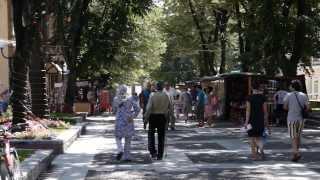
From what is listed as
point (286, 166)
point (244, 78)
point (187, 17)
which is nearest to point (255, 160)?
point (286, 166)

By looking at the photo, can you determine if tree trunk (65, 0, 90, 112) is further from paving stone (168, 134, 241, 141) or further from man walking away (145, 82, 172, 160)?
man walking away (145, 82, 172, 160)

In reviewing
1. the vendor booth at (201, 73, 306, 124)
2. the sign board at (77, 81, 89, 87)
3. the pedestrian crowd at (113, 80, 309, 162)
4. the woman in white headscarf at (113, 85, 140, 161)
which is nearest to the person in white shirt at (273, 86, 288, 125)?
the vendor booth at (201, 73, 306, 124)

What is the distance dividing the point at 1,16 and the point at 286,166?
23.7 meters

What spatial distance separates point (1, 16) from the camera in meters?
34.5

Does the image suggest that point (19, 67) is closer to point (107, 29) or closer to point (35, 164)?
point (35, 164)

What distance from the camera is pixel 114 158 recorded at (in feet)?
52.0

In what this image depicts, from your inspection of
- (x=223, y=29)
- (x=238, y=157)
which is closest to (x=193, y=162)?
(x=238, y=157)

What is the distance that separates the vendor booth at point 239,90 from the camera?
30844 mm

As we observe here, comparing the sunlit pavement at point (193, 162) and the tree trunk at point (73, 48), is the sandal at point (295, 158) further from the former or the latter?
the tree trunk at point (73, 48)

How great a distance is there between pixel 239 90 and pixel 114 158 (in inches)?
723

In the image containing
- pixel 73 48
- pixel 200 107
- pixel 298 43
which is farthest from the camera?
pixel 73 48

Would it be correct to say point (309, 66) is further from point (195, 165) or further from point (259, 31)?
point (195, 165)

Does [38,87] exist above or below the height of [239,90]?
below

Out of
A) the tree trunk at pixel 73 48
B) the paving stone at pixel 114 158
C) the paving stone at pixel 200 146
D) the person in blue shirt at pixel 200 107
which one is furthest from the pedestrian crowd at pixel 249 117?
the tree trunk at pixel 73 48
